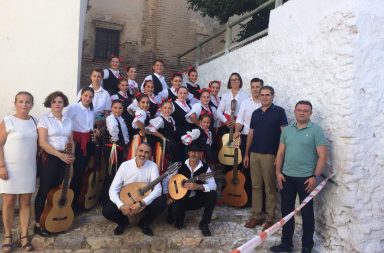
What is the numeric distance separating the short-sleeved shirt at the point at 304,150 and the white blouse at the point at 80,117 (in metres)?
2.50

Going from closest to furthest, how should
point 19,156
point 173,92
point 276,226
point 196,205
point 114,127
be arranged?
point 276,226 → point 19,156 → point 196,205 → point 114,127 → point 173,92

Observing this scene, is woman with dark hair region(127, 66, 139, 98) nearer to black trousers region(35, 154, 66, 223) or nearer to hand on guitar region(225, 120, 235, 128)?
hand on guitar region(225, 120, 235, 128)

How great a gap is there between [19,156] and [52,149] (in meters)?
0.34

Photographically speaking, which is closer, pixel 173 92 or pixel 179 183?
pixel 179 183

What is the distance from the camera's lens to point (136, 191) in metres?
4.43

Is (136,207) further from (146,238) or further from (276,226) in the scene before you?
(276,226)

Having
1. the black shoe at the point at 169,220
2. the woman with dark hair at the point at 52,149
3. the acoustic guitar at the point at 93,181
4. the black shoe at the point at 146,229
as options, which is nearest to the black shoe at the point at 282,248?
the black shoe at the point at 169,220

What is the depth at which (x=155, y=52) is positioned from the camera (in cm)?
1316

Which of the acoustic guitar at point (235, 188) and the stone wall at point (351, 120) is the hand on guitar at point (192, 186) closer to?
the acoustic guitar at point (235, 188)

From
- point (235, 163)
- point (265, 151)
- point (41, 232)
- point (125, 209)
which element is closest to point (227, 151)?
point (235, 163)

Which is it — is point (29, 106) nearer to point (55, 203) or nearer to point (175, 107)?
point (55, 203)

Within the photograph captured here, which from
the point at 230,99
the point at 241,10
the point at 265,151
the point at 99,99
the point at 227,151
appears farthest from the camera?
the point at 241,10

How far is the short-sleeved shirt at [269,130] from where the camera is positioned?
4648 millimetres

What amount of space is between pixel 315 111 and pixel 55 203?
127 inches
